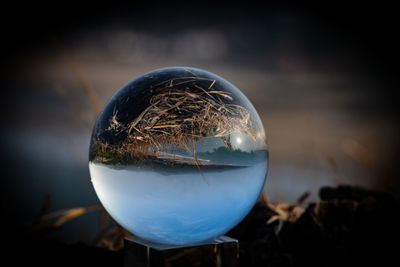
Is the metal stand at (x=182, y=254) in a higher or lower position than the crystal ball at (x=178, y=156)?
lower

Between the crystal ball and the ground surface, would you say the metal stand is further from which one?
the ground surface

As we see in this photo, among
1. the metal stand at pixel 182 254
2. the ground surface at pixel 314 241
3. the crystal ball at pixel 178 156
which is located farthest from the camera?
the ground surface at pixel 314 241

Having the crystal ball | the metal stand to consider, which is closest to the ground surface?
the metal stand

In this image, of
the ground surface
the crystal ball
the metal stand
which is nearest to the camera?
the crystal ball

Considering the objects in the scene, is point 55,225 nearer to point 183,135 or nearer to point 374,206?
point 183,135

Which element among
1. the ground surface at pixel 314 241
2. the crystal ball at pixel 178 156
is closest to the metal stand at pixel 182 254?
the crystal ball at pixel 178 156

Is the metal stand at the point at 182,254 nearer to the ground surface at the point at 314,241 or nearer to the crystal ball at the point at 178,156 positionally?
the crystal ball at the point at 178,156
